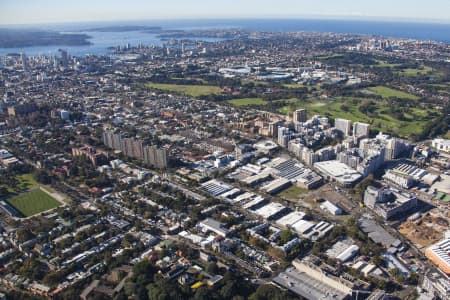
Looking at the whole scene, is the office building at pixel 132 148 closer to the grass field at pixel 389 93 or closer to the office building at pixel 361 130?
the office building at pixel 361 130

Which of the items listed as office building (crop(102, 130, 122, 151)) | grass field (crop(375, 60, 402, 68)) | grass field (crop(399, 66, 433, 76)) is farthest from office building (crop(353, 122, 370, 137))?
grass field (crop(375, 60, 402, 68))

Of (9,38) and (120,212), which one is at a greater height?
(9,38)

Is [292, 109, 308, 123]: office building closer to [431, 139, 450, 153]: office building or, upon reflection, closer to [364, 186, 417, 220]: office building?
[431, 139, 450, 153]: office building

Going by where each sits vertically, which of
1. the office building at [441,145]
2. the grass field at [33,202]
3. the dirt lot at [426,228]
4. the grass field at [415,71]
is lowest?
the dirt lot at [426,228]

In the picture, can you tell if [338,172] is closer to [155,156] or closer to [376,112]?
[155,156]

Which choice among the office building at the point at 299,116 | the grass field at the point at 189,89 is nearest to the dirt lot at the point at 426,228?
the office building at the point at 299,116

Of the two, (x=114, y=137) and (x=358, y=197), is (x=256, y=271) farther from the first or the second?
(x=114, y=137)

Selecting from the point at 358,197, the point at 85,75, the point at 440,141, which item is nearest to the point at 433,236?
the point at 358,197
